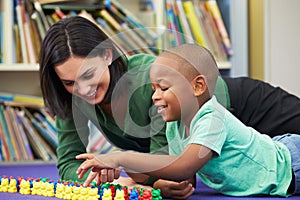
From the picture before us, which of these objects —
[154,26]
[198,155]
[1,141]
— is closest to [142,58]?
[198,155]

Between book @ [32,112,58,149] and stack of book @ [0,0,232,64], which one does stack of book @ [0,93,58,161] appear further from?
stack of book @ [0,0,232,64]

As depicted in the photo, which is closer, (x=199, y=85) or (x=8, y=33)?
(x=199, y=85)

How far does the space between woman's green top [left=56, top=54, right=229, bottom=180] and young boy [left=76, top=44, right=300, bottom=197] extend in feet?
0.29

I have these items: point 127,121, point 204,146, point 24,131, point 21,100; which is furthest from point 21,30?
point 204,146

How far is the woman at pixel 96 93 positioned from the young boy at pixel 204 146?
0.07 meters

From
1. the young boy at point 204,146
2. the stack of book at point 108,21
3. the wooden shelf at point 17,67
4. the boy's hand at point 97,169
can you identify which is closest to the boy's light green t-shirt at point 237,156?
the young boy at point 204,146

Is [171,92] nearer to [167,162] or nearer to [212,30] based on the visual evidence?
[167,162]

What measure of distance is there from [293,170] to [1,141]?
1.48m

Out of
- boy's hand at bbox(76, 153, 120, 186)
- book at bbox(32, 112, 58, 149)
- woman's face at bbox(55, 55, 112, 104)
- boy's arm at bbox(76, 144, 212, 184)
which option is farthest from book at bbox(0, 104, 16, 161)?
boy's arm at bbox(76, 144, 212, 184)

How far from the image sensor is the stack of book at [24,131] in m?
2.46

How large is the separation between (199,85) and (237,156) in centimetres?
18

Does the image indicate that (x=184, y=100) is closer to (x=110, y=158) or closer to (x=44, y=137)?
(x=110, y=158)

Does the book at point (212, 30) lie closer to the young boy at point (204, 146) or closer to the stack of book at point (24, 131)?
the stack of book at point (24, 131)

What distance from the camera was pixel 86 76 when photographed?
1362 mm
